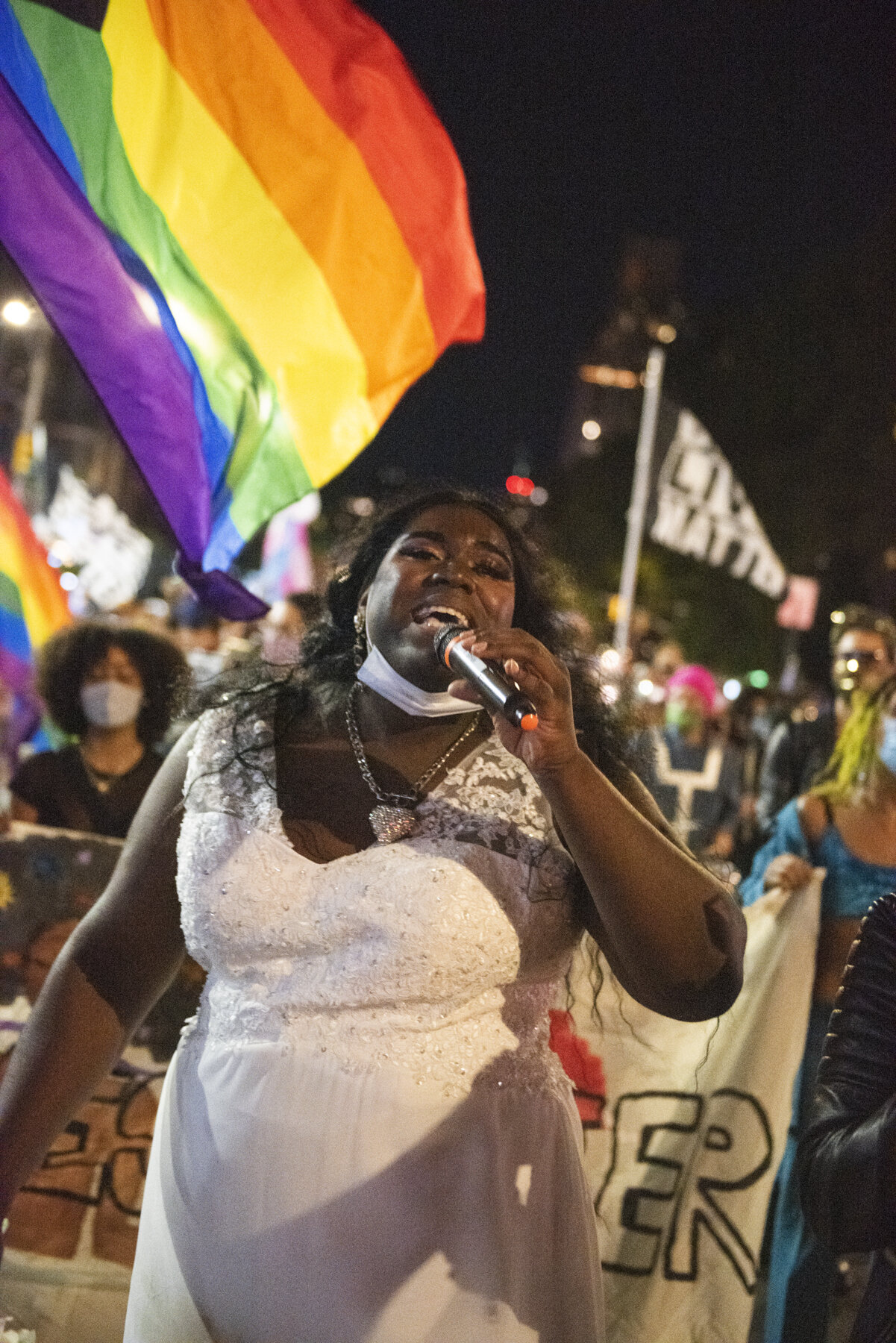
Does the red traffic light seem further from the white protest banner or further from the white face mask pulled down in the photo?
the white protest banner

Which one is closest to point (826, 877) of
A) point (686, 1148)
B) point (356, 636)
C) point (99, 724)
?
point (686, 1148)

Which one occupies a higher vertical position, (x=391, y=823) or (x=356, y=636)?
(x=356, y=636)

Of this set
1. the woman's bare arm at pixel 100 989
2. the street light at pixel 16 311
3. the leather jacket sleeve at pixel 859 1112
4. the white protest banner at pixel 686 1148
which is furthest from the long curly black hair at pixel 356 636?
the street light at pixel 16 311

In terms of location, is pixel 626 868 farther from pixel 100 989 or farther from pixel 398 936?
pixel 100 989

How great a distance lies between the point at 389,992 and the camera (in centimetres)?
220

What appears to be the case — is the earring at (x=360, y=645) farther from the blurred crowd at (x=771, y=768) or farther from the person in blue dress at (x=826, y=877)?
the person in blue dress at (x=826, y=877)

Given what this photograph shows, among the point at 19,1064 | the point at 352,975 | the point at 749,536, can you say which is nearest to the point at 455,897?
the point at 352,975

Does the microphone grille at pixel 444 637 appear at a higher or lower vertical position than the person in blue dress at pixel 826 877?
higher

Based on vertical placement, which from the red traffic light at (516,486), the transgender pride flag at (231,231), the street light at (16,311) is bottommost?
the red traffic light at (516,486)

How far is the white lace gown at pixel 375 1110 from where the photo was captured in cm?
213

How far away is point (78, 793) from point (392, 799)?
289cm

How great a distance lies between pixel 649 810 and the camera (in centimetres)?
229

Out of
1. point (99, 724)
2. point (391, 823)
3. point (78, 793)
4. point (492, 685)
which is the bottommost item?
point (78, 793)

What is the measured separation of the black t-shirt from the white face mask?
21 centimetres
